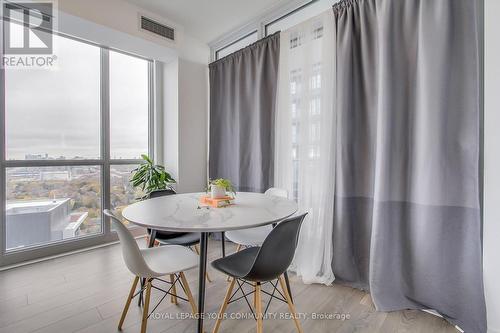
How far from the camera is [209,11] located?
9.42ft

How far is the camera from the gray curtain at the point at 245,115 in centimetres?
280

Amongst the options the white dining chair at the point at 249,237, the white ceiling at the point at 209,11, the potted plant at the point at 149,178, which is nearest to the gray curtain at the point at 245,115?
the white ceiling at the point at 209,11

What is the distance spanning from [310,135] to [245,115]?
1.07m

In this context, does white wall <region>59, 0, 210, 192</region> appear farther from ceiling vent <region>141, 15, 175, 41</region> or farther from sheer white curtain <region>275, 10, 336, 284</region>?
sheer white curtain <region>275, 10, 336, 284</region>

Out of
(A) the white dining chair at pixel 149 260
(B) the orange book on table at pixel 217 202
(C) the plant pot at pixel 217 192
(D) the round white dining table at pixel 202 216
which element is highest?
(C) the plant pot at pixel 217 192

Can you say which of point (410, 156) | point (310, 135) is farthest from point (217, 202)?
point (410, 156)

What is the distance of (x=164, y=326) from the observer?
1.63 metres

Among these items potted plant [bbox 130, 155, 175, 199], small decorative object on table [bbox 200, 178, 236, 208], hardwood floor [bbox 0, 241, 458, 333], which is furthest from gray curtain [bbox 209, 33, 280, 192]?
hardwood floor [bbox 0, 241, 458, 333]

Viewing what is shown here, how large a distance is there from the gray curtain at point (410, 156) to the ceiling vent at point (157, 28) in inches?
83.7

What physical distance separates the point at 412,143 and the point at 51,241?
3955 mm

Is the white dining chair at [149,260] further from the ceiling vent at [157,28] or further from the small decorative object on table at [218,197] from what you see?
the ceiling vent at [157,28]

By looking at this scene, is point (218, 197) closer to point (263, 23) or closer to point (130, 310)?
point (130, 310)

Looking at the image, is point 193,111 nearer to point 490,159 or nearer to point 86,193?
point 86,193

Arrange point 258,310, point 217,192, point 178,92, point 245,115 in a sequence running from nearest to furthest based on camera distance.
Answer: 1. point 258,310
2. point 217,192
3. point 245,115
4. point 178,92
